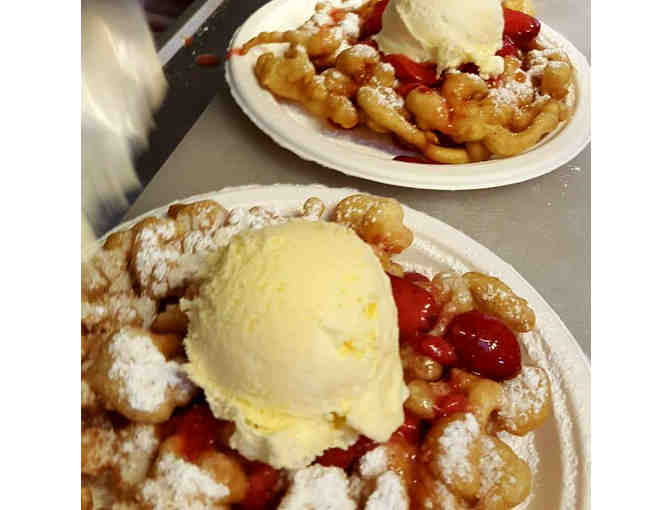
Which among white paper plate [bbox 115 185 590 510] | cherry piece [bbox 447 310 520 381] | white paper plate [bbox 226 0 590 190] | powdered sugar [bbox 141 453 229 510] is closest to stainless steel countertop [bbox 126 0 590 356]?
white paper plate [bbox 226 0 590 190]

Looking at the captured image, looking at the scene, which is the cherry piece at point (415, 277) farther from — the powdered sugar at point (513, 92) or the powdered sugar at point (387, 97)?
the powdered sugar at point (513, 92)

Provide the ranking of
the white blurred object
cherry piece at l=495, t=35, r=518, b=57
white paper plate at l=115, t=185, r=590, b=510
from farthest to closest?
cherry piece at l=495, t=35, r=518, b=57
the white blurred object
white paper plate at l=115, t=185, r=590, b=510

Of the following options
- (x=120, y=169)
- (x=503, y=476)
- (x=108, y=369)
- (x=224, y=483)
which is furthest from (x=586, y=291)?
(x=120, y=169)

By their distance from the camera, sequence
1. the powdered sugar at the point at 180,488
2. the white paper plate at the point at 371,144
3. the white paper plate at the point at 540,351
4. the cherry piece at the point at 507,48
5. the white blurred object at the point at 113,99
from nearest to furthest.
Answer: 1. the powdered sugar at the point at 180,488
2. the white paper plate at the point at 540,351
3. the white blurred object at the point at 113,99
4. the white paper plate at the point at 371,144
5. the cherry piece at the point at 507,48

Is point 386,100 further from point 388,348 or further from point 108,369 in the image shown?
point 108,369

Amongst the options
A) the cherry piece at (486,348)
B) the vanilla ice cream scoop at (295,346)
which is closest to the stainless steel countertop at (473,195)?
the cherry piece at (486,348)

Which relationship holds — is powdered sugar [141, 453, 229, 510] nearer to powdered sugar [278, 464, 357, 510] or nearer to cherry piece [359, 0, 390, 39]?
powdered sugar [278, 464, 357, 510]
